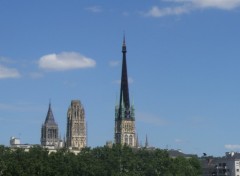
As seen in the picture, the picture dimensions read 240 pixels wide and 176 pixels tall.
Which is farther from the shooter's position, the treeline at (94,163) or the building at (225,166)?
the building at (225,166)

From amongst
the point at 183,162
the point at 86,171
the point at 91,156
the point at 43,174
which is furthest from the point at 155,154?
the point at 43,174

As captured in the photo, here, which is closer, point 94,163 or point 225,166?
point 94,163

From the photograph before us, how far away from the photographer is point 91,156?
462 feet

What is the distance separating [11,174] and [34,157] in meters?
15.4

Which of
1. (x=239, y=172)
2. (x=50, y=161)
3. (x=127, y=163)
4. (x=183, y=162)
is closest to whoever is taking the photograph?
(x=50, y=161)

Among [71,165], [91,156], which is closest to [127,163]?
[91,156]

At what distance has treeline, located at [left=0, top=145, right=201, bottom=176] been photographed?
113706 mm

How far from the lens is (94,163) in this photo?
13262 cm

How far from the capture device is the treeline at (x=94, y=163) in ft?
373

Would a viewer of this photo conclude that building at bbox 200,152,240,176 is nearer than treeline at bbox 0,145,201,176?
No

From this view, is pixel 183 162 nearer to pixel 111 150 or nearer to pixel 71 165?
pixel 111 150

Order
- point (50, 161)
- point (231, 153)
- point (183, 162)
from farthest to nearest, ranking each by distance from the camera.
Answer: point (231, 153)
point (183, 162)
point (50, 161)

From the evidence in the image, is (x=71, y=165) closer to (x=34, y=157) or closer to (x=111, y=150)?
(x=34, y=157)

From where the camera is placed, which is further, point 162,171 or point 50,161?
point 162,171
